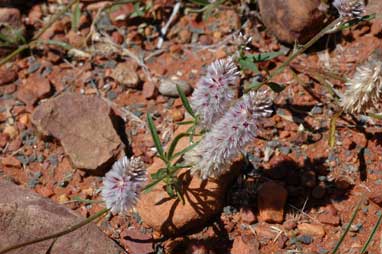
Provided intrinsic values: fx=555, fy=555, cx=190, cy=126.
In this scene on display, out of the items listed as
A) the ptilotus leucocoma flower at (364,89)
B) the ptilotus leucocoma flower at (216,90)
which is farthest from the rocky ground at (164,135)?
the ptilotus leucocoma flower at (216,90)

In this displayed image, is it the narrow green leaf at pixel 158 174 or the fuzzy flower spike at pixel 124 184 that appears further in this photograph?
the narrow green leaf at pixel 158 174

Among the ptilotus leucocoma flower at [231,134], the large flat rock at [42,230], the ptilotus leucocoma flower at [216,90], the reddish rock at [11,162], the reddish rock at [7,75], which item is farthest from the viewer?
the reddish rock at [7,75]

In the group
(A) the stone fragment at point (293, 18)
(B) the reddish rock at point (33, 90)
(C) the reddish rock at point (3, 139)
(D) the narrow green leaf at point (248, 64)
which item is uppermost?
(A) the stone fragment at point (293, 18)

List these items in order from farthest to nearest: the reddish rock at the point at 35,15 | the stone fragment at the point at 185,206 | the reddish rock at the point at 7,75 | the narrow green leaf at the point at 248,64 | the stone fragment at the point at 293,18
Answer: the reddish rock at the point at 35,15, the reddish rock at the point at 7,75, the stone fragment at the point at 293,18, the narrow green leaf at the point at 248,64, the stone fragment at the point at 185,206

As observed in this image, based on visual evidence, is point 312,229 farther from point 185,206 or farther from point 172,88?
point 172,88

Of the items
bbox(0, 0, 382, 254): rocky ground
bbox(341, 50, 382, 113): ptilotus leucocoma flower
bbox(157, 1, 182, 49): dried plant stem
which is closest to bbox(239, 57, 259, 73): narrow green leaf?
bbox(0, 0, 382, 254): rocky ground

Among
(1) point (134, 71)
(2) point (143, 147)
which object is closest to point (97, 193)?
(2) point (143, 147)

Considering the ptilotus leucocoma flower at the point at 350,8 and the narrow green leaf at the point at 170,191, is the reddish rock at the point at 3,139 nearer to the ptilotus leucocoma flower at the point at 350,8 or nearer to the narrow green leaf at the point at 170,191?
the narrow green leaf at the point at 170,191

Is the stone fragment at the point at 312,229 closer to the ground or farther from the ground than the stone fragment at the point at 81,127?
closer to the ground
